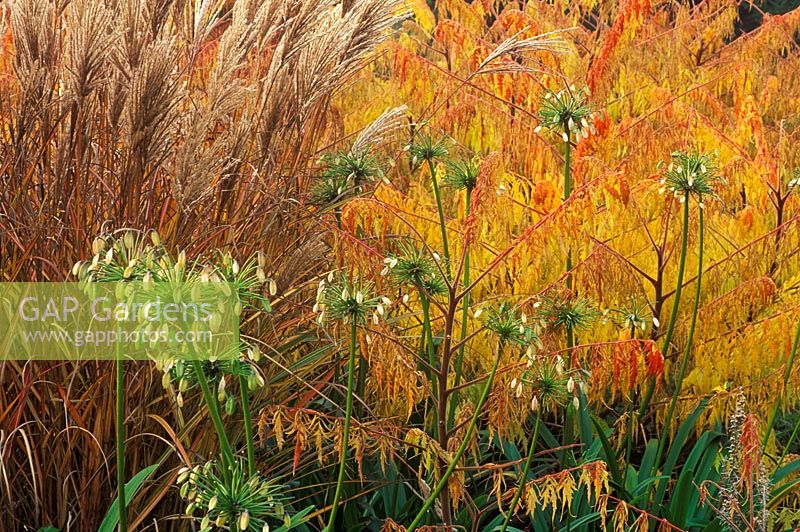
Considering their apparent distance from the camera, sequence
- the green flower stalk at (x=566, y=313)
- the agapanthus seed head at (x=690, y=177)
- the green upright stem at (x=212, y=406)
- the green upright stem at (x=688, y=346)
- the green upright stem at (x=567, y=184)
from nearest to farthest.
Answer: the green upright stem at (x=212, y=406), the green flower stalk at (x=566, y=313), the agapanthus seed head at (x=690, y=177), the green upright stem at (x=688, y=346), the green upright stem at (x=567, y=184)

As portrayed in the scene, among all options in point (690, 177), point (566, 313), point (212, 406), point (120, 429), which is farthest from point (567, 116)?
point (120, 429)

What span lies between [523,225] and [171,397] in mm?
1402

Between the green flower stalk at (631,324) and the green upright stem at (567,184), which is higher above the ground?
the green upright stem at (567,184)

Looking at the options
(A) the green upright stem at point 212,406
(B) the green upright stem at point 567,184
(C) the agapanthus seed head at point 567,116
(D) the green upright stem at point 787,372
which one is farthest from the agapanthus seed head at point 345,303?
(D) the green upright stem at point 787,372

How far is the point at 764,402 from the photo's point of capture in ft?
10.7

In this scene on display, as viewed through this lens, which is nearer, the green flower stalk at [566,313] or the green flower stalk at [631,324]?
the green flower stalk at [566,313]

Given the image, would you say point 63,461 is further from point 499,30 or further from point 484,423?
point 499,30

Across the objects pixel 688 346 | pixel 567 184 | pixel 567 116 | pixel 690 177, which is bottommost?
pixel 688 346

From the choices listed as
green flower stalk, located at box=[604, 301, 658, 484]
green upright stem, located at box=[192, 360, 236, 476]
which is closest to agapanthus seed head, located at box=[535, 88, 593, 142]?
green flower stalk, located at box=[604, 301, 658, 484]

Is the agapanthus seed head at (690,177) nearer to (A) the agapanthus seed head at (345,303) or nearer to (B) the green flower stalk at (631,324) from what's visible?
(B) the green flower stalk at (631,324)

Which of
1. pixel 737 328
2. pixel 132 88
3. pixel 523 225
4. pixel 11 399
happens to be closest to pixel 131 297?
pixel 132 88

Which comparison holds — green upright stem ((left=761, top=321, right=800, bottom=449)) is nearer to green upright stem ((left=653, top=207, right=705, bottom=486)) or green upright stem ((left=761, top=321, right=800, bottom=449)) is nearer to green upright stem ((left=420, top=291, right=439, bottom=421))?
green upright stem ((left=653, top=207, right=705, bottom=486))

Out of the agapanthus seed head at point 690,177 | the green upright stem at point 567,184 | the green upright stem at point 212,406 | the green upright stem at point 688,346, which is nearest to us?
the green upright stem at point 212,406

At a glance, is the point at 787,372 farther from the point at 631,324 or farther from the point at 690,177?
the point at 690,177
